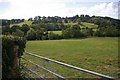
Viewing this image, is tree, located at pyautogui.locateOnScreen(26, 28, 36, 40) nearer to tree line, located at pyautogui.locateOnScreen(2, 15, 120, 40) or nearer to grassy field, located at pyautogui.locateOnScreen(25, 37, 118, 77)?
tree line, located at pyautogui.locateOnScreen(2, 15, 120, 40)

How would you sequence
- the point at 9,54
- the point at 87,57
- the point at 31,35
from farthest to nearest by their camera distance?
1. the point at 31,35
2. the point at 87,57
3. the point at 9,54

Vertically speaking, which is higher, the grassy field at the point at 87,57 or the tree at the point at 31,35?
the tree at the point at 31,35

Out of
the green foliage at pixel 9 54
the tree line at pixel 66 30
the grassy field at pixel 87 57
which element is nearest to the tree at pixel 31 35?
the tree line at pixel 66 30

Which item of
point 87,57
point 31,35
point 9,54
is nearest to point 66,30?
point 31,35

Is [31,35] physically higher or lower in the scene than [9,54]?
lower

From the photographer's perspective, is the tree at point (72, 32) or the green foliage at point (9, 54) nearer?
the green foliage at point (9, 54)

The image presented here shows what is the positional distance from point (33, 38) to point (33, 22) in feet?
41.9

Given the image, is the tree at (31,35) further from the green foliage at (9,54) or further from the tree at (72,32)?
the green foliage at (9,54)

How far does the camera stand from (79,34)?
235 ft

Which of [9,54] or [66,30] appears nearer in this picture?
[9,54]

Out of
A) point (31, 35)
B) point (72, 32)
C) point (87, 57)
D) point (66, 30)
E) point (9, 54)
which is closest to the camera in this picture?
point (9, 54)

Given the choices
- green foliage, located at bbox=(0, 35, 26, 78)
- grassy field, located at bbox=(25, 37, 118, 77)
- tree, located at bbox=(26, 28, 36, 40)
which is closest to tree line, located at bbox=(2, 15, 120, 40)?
tree, located at bbox=(26, 28, 36, 40)

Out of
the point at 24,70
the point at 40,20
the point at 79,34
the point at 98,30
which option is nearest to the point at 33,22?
the point at 40,20

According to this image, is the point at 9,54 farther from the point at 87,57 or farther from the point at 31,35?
the point at 31,35
